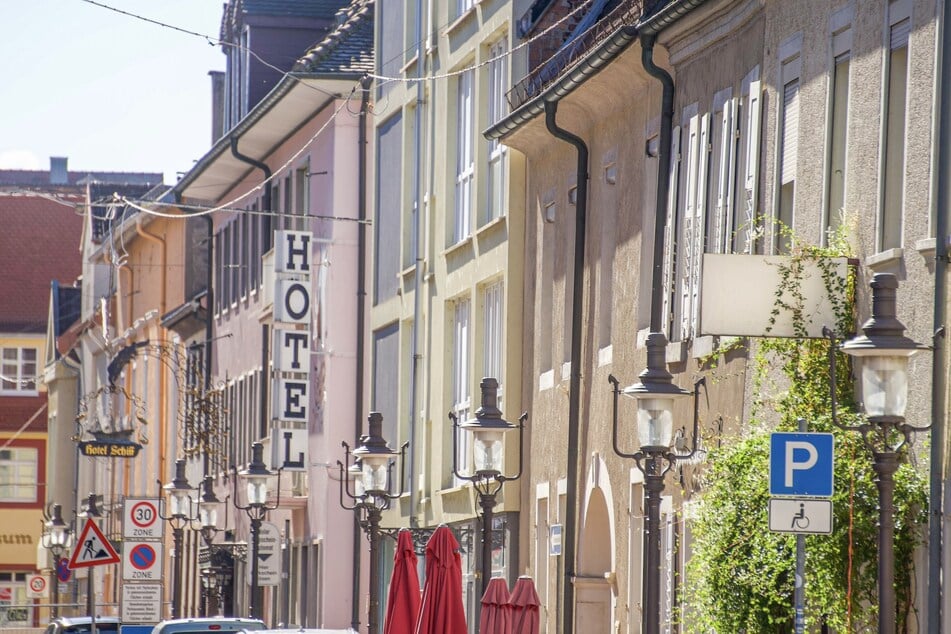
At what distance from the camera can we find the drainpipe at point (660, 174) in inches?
835

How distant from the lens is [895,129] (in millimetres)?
15438

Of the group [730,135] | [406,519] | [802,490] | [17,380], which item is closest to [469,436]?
[406,519]

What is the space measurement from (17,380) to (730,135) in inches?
2717

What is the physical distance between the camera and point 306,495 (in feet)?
133

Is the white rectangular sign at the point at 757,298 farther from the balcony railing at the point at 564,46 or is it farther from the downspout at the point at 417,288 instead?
the downspout at the point at 417,288

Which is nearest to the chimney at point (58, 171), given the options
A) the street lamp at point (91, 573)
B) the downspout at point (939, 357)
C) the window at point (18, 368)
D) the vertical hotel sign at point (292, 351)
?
the window at point (18, 368)

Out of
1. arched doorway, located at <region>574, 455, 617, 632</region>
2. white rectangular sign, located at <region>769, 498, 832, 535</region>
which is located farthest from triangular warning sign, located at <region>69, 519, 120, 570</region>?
white rectangular sign, located at <region>769, 498, 832, 535</region>

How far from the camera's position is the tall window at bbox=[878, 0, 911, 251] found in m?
15.4

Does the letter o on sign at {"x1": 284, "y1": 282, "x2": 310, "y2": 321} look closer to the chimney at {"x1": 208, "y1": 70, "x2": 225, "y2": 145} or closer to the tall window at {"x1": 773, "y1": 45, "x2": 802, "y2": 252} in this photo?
the chimney at {"x1": 208, "y1": 70, "x2": 225, "y2": 145}

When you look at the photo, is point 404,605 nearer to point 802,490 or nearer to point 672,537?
point 672,537

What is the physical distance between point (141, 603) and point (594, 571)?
5246 millimetres

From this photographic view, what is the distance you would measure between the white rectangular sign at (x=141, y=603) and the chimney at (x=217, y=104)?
3388 cm

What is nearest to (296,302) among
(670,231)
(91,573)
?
(91,573)

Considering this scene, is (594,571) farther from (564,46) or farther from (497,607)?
(564,46)
